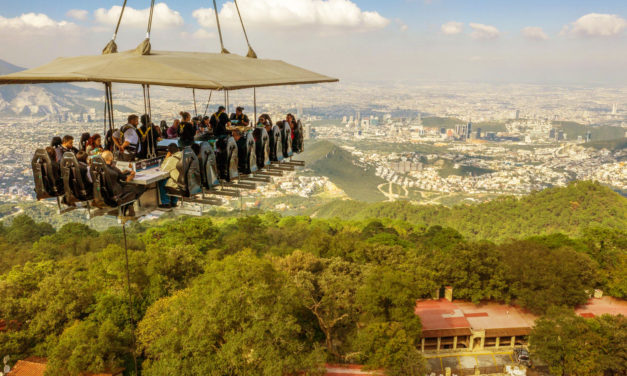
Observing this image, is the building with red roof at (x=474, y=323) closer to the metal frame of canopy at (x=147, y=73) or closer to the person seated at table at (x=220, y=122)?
the person seated at table at (x=220, y=122)

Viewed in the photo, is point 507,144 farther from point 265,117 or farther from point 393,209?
point 265,117

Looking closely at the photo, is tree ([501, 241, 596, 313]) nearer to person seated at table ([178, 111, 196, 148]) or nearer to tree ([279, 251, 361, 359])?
tree ([279, 251, 361, 359])

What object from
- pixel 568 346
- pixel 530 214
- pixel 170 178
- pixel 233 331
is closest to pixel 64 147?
pixel 170 178

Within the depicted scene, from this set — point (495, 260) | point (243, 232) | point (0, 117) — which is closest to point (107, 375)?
point (243, 232)

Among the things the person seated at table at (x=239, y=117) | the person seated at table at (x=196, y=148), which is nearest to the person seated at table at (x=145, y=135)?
the person seated at table at (x=196, y=148)

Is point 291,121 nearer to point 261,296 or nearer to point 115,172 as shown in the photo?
point 115,172

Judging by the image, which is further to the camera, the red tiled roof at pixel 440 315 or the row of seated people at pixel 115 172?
the red tiled roof at pixel 440 315

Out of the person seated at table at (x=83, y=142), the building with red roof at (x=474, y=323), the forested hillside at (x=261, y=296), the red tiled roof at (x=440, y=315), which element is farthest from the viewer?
the red tiled roof at (x=440, y=315)
